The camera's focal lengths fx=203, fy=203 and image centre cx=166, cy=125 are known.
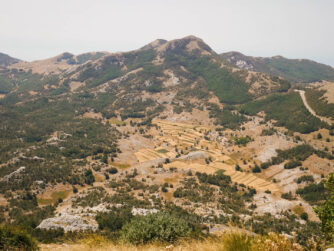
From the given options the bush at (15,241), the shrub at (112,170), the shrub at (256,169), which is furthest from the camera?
the shrub at (256,169)

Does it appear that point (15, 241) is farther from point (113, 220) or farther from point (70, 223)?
point (70, 223)

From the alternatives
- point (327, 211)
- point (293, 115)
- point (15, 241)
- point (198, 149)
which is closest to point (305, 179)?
point (198, 149)

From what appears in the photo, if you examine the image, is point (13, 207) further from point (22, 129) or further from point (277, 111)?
point (277, 111)

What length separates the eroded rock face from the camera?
5184 centimetres

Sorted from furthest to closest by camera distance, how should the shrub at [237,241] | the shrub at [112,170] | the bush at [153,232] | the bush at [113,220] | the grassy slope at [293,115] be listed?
the grassy slope at [293,115], the shrub at [112,170], the bush at [113,220], the bush at [153,232], the shrub at [237,241]

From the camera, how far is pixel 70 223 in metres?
54.8

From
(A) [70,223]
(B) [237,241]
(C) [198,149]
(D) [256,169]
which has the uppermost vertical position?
(B) [237,241]

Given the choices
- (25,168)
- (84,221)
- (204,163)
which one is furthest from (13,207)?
(204,163)

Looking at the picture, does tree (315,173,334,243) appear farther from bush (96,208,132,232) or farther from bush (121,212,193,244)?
bush (96,208,132,232)

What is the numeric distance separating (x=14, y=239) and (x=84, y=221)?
146 feet

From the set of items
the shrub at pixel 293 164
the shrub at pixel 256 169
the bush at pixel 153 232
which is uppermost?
the bush at pixel 153 232

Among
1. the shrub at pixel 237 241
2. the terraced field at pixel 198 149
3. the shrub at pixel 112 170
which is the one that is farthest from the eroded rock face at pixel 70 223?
the terraced field at pixel 198 149

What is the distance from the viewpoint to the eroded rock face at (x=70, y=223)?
170ft

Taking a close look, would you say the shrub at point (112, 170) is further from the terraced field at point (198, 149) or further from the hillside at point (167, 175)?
the terraced field at point (198, 149)
